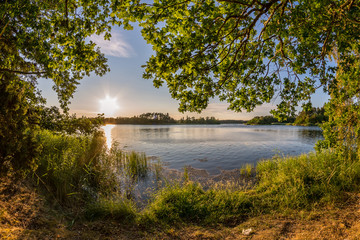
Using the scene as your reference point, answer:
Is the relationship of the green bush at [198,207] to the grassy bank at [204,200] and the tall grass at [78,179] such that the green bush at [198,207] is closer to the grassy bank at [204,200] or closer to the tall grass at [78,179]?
the grassy bank at [204,200]

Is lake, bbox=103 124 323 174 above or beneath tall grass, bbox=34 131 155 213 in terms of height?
beneath

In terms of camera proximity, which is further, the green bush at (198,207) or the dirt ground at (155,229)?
the green bush at (198,207)

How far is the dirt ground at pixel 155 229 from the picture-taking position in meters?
3.76

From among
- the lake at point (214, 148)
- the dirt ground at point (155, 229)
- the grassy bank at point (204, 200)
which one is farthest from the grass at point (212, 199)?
the lake at point (214, 148)

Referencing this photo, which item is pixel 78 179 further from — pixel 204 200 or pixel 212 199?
pixel 212 199

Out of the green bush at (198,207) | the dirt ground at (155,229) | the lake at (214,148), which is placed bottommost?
the lake at (214,148)

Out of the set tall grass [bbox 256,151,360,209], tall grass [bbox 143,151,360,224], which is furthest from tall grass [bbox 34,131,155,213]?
tall grass [bbox 256,151,360,209]

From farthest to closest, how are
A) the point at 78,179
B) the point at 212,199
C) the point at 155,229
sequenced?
1. the point at 78,179
2. the point at 212,199
3. the point at 155,229

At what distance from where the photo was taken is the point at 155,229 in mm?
4789

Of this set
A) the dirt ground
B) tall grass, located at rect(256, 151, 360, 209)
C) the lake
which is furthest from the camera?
the lake

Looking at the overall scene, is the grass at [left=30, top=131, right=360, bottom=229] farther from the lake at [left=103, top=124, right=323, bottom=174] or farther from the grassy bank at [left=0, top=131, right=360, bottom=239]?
the lake at [left=103, top=124, right=323, bottom=174]

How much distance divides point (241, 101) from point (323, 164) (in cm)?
537

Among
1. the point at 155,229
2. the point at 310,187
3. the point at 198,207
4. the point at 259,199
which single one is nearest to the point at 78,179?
the point at 155,229

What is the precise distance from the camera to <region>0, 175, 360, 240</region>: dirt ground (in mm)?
3764
